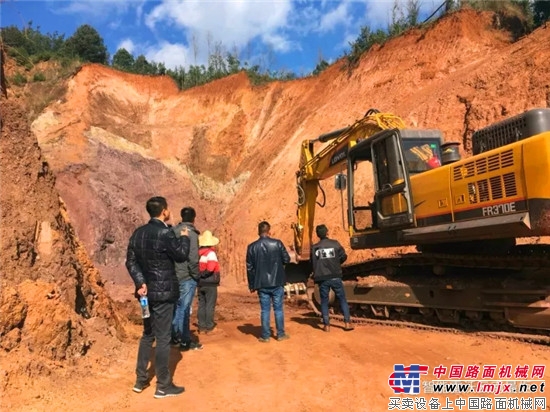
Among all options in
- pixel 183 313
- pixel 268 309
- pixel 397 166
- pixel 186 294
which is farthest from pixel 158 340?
pixel 397 166

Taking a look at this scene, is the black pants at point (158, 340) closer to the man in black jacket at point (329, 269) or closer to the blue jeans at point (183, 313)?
the blue jeans at point (183, 313)

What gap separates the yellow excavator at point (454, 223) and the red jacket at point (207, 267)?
2543 mm

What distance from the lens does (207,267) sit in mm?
7297

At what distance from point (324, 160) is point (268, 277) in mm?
3873

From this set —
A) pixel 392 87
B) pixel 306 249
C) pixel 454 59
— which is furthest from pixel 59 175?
pixel 454 59

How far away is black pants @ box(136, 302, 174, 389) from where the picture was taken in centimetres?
451

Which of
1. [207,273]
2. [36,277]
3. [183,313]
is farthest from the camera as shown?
[207,273]

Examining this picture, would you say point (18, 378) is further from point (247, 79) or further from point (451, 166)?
point (247, 79)

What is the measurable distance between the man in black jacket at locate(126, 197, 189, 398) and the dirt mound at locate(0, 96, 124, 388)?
0.94 meters

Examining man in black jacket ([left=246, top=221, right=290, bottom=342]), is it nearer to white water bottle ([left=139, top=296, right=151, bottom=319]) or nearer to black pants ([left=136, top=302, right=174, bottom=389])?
black pants ([left=136, top=302, right=174, bottom=389])

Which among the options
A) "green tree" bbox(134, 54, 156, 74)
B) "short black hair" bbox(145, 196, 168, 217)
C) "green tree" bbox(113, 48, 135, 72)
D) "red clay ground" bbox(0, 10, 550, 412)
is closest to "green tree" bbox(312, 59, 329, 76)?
"red clay ground" bbox(0, 10, 550, 412)

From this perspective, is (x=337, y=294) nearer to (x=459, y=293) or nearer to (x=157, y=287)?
(x=459, y=293)

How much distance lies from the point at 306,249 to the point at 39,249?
655cm

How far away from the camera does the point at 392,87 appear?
1850cm
